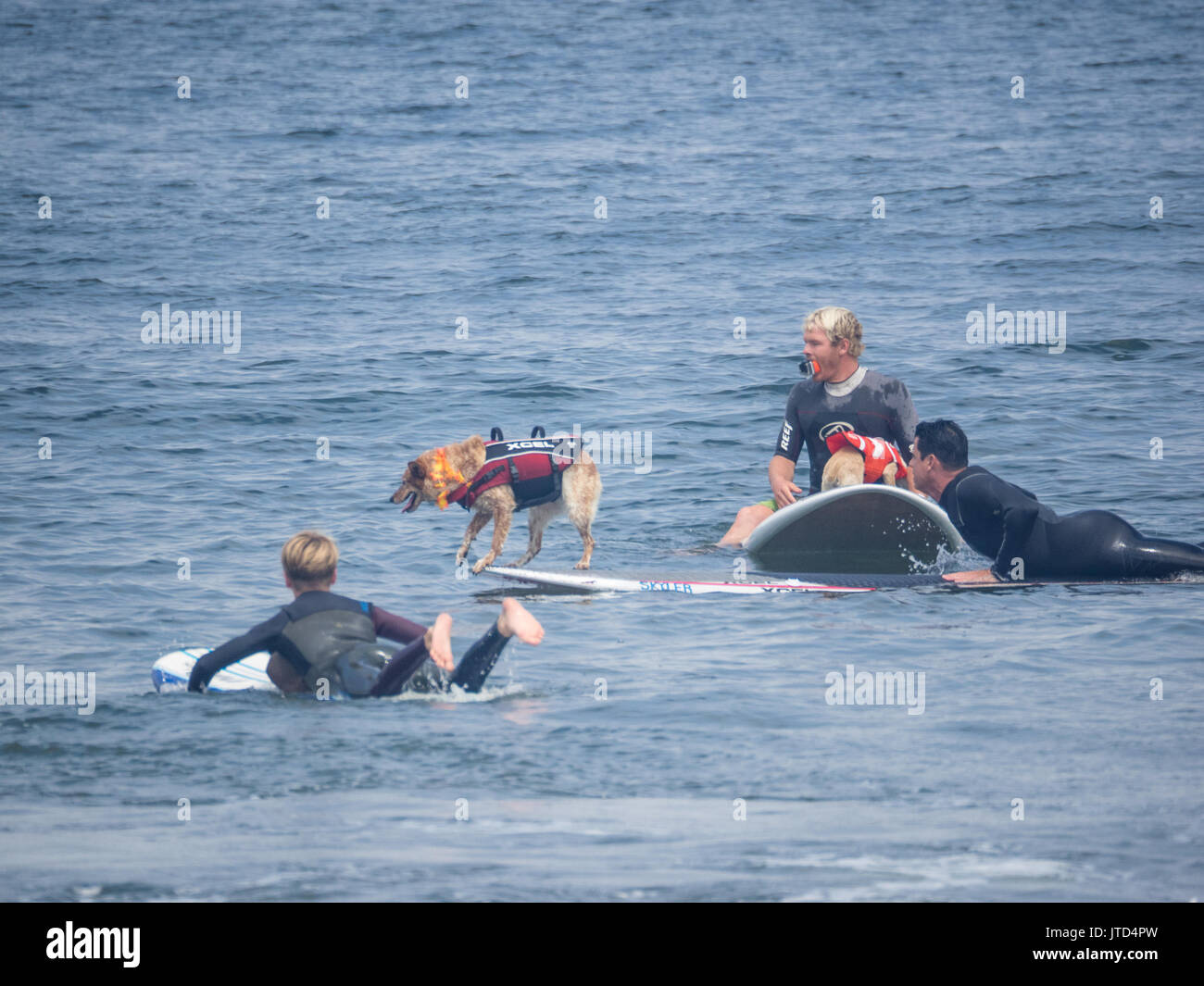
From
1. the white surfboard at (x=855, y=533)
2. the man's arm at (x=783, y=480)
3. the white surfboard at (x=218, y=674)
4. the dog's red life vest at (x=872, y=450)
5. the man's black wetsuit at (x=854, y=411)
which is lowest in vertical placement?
the white surfboard at (x=218, y=674)

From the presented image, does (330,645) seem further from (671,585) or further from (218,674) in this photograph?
(671,585)

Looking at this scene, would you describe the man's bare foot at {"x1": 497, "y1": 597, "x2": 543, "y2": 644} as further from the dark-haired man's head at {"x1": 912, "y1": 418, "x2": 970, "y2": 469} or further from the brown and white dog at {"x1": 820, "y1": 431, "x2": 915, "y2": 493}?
the dark-haired man's head at {"x1": 912, "y1": 418, "x2": 970, "y2": 469}

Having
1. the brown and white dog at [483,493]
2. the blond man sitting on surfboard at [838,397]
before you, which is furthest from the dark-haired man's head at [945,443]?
the brown and white dog at [483,493]

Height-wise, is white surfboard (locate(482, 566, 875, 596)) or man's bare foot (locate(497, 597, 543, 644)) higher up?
man's bare foot (locate(497, 597, 543, 644))

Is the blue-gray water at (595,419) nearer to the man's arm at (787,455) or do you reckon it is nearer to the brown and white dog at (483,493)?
the brown and white dog at (483,493)

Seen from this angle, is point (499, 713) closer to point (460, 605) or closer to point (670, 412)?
point (460, 605)

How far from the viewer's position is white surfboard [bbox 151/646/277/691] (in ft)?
25.7

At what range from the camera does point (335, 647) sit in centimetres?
744

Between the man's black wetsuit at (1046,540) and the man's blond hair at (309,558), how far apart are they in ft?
14.0

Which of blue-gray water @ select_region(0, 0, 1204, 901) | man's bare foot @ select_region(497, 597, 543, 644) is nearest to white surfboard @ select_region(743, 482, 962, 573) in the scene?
blue-gray water @ select_region(0, 0, 1204, 901)

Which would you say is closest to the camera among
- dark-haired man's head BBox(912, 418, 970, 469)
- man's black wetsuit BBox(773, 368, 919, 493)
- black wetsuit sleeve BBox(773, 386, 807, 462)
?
dark-haired man's head BBox(912, 418, 970, 469)

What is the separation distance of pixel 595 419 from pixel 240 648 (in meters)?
8.77

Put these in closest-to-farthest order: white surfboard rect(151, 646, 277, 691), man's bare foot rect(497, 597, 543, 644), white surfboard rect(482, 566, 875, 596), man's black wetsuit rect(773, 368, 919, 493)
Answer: man's bare foot rect(497, 597, 543, 644) → white surfboard rect(151, 646, 277, 691) → white surfboard rect(482, 566, 875, 596) → man's black wetsuit rect(773, 368, 919, 493)

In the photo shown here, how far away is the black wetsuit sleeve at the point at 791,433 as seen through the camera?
10.3 meters
